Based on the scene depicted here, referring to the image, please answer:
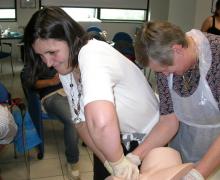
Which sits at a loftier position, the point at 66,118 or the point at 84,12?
the point at 84,12

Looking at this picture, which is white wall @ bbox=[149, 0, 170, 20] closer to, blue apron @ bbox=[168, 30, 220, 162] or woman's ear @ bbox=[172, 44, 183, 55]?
blue apron @ bbox=[168, 30, 220, 162]

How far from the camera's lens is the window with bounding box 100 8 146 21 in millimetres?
6121

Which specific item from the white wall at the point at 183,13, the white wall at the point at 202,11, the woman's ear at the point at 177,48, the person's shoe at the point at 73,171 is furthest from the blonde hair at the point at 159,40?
the white wall at the point at 183,13

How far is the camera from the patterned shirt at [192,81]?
100 cm

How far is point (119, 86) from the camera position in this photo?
37.8 inches

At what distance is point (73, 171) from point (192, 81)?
57.8 inches

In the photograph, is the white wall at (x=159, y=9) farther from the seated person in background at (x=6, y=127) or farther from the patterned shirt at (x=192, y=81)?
the patterned shirt at (x=192, y=81)

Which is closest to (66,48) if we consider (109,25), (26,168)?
(26,168)

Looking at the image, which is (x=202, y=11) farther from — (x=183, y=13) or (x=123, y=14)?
(x=123, y=14)

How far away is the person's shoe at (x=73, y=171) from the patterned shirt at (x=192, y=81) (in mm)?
1317

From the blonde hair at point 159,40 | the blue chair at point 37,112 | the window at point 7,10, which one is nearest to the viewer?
the blonde hair at point 159,40

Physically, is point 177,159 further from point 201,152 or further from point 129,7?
point 129,7

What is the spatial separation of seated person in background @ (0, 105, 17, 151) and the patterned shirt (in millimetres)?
1104

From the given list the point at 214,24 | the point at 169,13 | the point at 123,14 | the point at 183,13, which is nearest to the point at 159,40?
the point at 214,24
